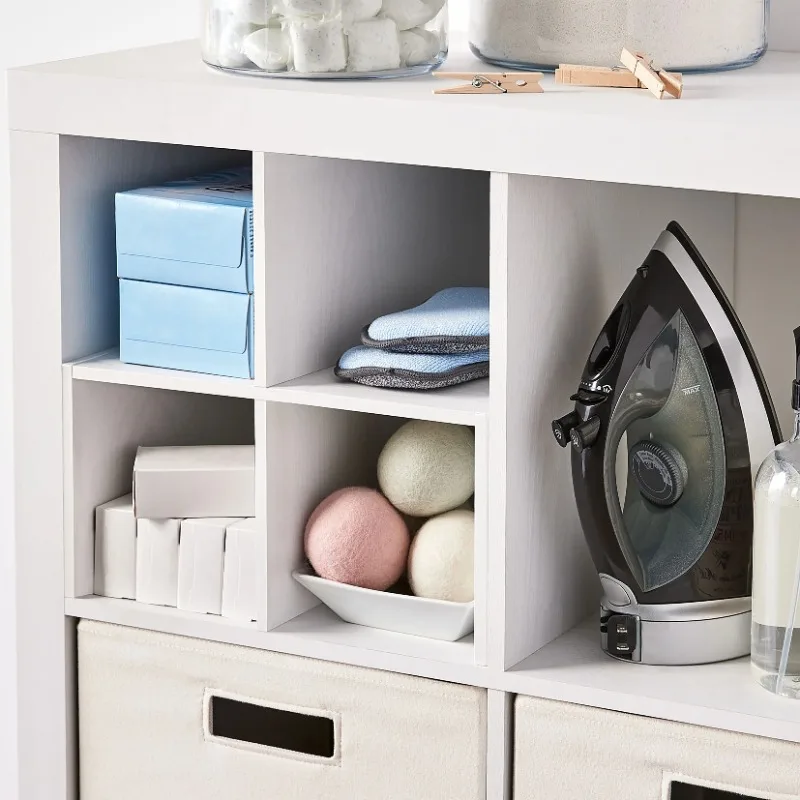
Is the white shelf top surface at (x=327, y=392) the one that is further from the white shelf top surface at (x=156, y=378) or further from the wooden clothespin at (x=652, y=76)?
the wooden clothespin at (x=652, y=76)

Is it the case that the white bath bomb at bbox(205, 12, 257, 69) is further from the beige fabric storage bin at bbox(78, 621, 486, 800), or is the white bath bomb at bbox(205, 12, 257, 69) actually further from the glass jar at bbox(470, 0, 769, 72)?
the beige fabric storage bin at bbox(78, 621, 486, 800)

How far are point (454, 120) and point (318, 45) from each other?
15 centimetres

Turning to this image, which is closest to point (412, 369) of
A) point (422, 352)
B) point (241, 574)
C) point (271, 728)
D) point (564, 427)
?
point (422, 352)

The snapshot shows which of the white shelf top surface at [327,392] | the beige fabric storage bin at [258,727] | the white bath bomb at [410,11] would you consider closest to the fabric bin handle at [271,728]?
the beige fabric storage bin at [258,727]

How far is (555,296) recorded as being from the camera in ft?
3.68

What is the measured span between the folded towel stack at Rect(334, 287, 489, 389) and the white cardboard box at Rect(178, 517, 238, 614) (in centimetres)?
18

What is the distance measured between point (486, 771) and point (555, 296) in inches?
15.0

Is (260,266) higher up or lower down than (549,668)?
higher up

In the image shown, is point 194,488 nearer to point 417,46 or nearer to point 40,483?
point 40,483

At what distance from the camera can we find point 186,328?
1200 millimetres

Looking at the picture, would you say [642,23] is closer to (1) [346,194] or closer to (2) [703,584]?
(1) [346,194]

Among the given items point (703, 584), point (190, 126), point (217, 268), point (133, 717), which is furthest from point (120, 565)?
point (703, 584)

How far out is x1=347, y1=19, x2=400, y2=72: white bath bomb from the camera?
1129 millimetres

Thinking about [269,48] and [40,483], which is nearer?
[269,48]
